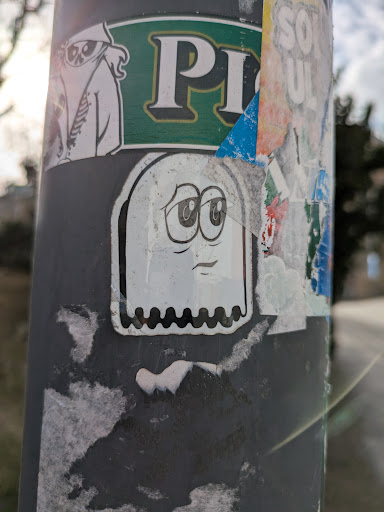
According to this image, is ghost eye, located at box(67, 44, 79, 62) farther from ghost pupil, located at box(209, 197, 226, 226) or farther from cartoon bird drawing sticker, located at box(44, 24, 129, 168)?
ghost pupil, located at box(209, 197, 226, 226)

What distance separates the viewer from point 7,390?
29.9 feet

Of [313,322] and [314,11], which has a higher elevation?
[314,11]

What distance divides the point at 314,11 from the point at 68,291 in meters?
1.27

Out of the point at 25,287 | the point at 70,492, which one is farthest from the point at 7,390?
the point at 70,492

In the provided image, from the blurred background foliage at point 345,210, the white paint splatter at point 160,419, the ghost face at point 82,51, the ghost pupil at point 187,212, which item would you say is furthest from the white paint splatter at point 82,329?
the blurred background foliage at point 345,210

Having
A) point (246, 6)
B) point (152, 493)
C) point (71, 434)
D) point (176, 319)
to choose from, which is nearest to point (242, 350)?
point (176, 319)

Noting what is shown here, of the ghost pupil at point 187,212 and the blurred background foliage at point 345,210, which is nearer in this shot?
the ghost pupil at point 187,212

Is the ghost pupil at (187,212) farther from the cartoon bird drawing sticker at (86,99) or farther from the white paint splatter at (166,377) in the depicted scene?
the white paint splatter at (166,377)

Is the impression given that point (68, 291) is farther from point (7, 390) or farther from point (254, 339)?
point (7, 390)

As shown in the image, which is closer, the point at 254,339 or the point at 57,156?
the point at 254,339

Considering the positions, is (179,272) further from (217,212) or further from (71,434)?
(71,434)

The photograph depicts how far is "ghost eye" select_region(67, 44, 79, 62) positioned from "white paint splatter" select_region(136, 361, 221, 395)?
1.06 metres

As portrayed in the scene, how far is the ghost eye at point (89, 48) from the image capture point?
5.33 feet

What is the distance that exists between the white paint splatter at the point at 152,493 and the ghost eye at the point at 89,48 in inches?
53.7
